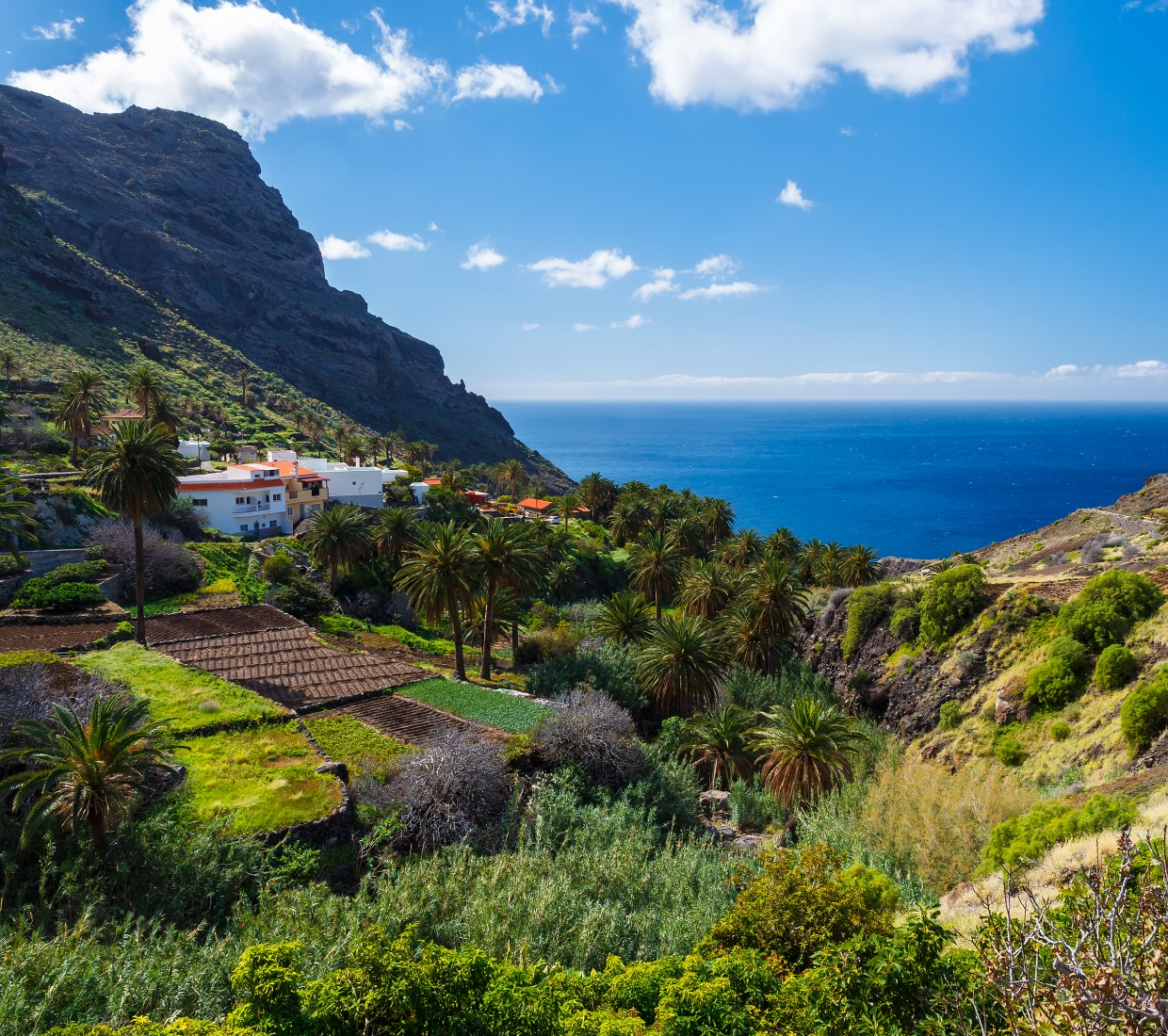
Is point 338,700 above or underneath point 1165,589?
underneath

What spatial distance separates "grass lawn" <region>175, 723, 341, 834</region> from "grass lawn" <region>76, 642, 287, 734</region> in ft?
3.85

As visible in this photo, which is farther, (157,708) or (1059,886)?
(157,708)

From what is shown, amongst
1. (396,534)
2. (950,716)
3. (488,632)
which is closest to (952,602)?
(950,716)

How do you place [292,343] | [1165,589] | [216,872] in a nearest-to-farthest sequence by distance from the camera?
[216,872] → [1165,589] → [292,343]

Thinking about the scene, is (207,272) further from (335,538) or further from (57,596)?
(57,596)

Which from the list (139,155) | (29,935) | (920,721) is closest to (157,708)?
(29,935)

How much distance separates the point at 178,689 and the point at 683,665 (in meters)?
23.5

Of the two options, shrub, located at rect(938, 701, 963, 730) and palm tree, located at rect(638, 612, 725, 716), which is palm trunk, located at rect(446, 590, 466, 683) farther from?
shrub, located at rect(938, 701, 963, 730)

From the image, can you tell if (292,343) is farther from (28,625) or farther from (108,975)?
(108,975)

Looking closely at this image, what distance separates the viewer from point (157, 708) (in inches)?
992

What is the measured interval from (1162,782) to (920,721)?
63.0 ft

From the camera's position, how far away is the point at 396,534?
5872 centimetres

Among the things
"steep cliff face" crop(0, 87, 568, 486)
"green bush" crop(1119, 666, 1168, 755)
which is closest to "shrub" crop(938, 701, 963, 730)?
"green bush" crop(1119, 666, 1168, 755)

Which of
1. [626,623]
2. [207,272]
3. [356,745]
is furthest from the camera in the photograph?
[207,272]
